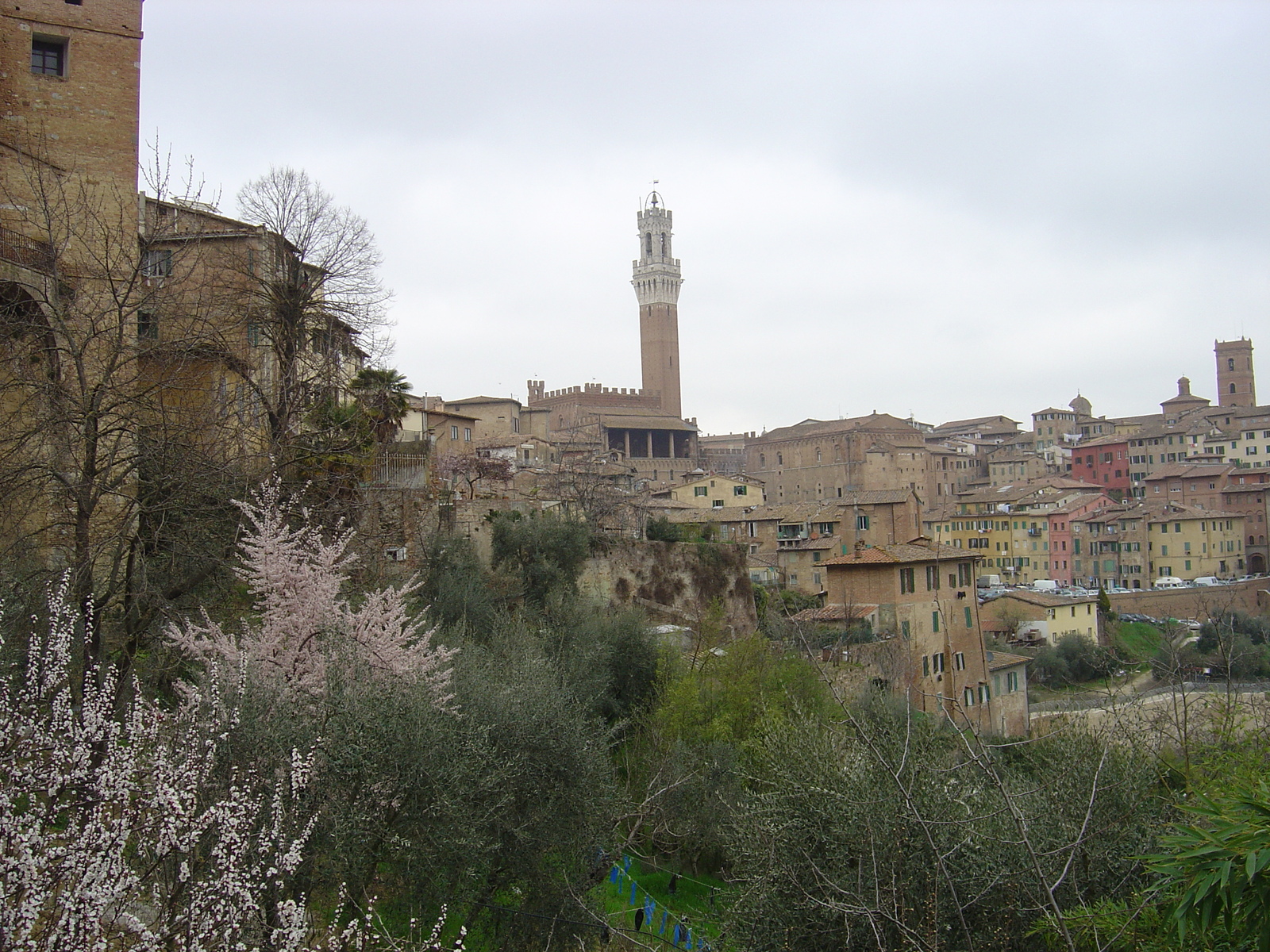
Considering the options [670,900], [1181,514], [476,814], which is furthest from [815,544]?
[476,814]

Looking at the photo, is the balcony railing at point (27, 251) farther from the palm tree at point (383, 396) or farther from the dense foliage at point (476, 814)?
the palm tree at point (383, 396)

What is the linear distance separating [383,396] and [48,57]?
7.99 metres

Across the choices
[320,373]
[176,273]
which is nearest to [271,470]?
[320,373]

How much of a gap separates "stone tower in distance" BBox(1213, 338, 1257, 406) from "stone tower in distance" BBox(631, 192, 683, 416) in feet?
180

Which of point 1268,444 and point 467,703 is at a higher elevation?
point 1268,444

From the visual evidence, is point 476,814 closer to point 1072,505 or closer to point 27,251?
point 27,251

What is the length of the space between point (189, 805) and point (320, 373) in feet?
33.5

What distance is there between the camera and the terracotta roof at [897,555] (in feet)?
94.3

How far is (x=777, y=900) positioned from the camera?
8.30m

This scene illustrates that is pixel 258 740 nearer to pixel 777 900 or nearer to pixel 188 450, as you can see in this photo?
pixel 188 450

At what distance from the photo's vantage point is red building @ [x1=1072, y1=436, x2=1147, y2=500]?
246 feet

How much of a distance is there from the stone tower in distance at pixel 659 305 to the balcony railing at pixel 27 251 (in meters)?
75.6

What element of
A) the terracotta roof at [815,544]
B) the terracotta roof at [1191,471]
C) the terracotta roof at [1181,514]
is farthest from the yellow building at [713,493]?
the terracotta roof at [1191,471]

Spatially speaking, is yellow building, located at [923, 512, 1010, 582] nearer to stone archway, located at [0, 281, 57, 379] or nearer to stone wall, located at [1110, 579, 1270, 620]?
stone wall, located at [1110, 579, 1270, 620]
